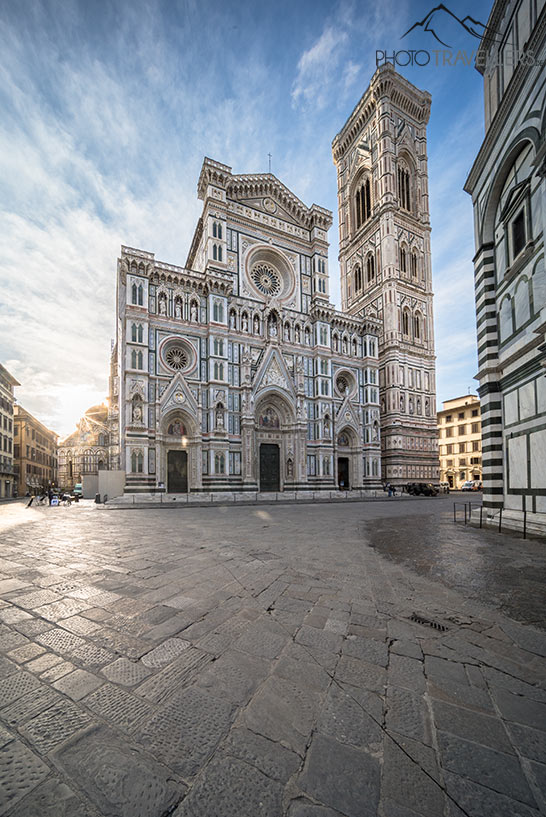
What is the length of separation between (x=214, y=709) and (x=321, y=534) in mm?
6998

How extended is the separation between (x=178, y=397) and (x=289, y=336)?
36.4 feet

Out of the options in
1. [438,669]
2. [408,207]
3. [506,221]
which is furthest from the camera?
[408,207]

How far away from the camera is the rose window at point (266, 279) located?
31.5 metres

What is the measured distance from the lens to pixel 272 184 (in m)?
32.2

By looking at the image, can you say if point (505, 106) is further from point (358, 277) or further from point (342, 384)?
point (358, 277)

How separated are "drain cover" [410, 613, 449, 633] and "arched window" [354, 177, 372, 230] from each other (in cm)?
4460

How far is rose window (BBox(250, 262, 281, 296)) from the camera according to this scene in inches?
1240

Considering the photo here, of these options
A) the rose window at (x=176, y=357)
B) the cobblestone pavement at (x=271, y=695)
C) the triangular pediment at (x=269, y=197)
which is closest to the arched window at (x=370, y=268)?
the triangular pediment at (x=269, y=197)

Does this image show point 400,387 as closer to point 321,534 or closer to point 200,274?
point 200,274

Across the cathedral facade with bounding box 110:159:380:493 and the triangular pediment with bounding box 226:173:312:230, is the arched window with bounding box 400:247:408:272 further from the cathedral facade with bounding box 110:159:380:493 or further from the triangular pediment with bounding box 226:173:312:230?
the triangular pediment with bounding box 226:173:312:230

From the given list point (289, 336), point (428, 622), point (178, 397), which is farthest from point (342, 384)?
point (428, 622)

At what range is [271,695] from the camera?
7.32 ft

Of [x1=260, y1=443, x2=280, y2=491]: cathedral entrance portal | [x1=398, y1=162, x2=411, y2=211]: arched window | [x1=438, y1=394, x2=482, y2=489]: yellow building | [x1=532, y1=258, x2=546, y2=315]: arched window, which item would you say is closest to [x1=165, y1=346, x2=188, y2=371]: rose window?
[x1=260, y1=443, x2=280, y2=491]: cathedral entrance portal

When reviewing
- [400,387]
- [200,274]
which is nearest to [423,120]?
[400,387]
